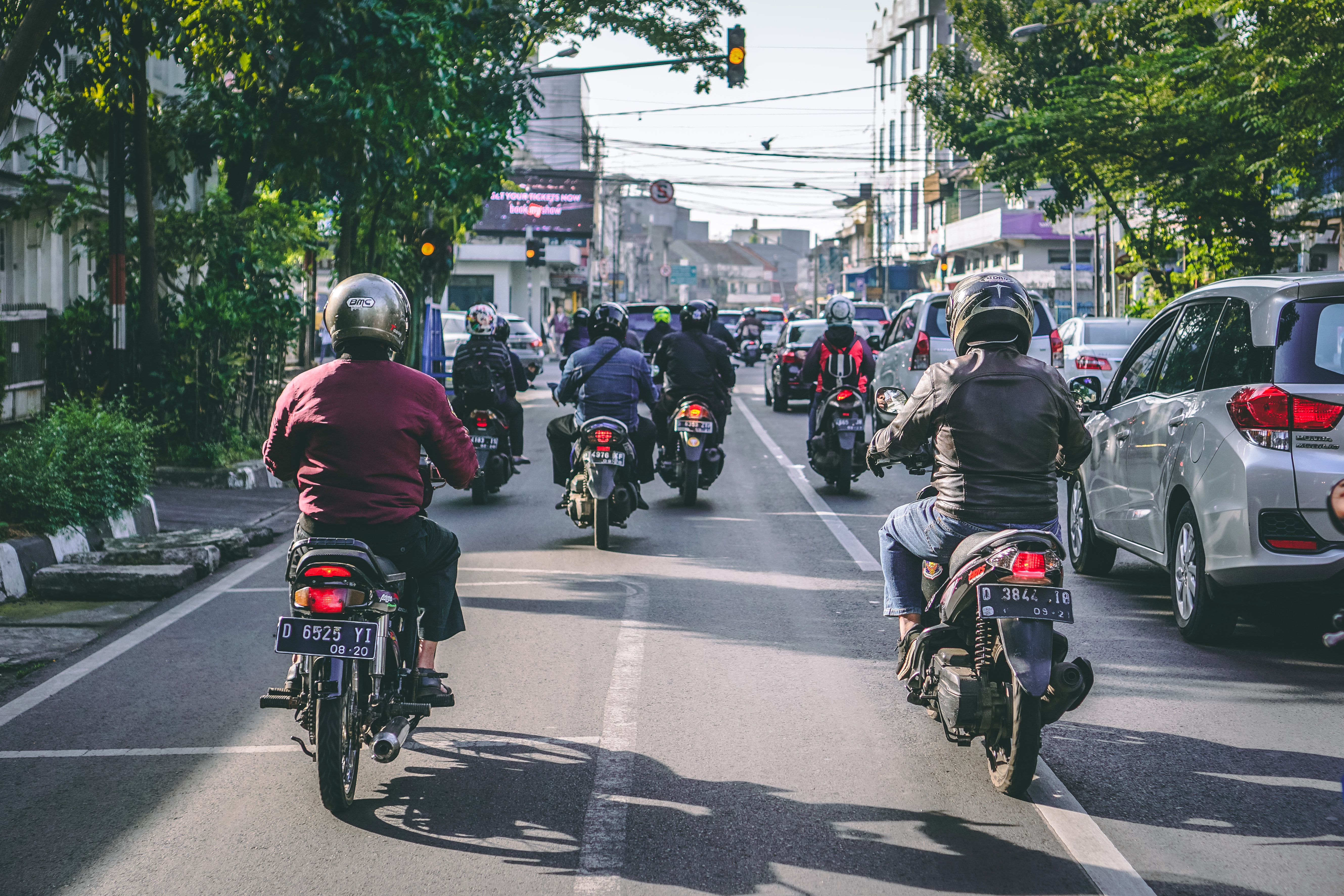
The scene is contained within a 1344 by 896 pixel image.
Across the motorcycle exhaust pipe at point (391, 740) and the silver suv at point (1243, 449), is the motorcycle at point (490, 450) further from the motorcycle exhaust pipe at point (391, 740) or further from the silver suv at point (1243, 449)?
the motorcycle exhaust pipe at point (391, 740)

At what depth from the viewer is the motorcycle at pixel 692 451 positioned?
1254 centimetres

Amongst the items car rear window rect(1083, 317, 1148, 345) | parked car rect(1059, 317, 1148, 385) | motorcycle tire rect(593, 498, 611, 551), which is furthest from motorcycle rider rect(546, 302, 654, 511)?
car rear window rect(1083, 317, 1148, 345)

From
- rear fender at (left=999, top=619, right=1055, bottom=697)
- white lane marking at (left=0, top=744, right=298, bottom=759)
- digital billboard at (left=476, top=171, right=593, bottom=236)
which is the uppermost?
digital billboard at (left=476, top=171, right=593, bottom=236)

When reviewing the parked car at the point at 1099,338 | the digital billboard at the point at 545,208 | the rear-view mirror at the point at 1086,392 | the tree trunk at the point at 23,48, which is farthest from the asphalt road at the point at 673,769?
the digital billboard at the point at 545,208

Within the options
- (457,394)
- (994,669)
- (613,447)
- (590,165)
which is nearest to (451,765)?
(994,669)

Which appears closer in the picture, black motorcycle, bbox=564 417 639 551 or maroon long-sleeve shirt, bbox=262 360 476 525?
maroon long-sleeve shirt, bbox=262 360 476 525

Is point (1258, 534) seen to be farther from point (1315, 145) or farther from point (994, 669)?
point (1315, 145)

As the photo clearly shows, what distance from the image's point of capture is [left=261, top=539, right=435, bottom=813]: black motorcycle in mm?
4617

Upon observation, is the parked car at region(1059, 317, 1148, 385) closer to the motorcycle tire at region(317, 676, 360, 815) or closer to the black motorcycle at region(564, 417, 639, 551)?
the black motorcycle at region(564, 417, 639, 551)

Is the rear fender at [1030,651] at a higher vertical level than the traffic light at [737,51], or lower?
lower

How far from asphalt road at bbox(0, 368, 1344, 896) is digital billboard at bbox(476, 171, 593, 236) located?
53.2 m

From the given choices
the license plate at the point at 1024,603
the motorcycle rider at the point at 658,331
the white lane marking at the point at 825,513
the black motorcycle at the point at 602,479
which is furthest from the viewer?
the motorcycle rider at the point at 658,331

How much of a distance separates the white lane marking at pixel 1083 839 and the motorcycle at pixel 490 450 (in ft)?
26.9

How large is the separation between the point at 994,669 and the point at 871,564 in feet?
16.1
